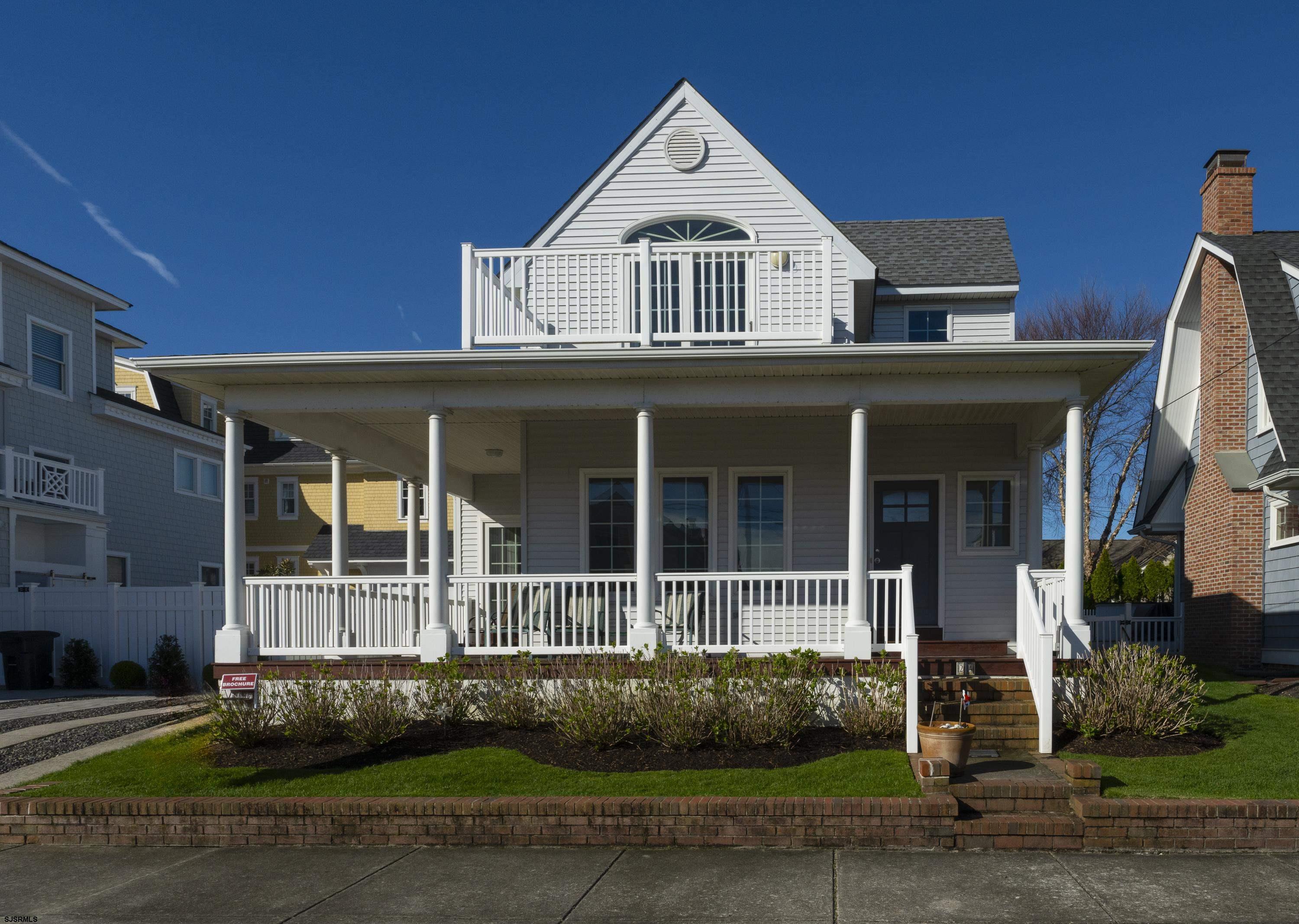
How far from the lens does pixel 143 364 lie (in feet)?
33.8

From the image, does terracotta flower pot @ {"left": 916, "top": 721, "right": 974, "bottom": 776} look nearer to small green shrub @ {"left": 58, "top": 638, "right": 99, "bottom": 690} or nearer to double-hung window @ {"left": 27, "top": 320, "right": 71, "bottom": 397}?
small green shrub @ {"left": 58, "top": 638, "right": 99, "bottom": 690}

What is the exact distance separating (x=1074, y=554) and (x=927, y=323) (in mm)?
6343

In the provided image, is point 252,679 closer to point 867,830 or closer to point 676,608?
point 676,608

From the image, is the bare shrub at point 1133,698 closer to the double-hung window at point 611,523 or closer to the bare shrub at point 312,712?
the double-hung window at point 611,523

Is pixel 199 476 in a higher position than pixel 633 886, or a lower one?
higher

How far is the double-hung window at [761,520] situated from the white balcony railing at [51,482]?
47.0ft

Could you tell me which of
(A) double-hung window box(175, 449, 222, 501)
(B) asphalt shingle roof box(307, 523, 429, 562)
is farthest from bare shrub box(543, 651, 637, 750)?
(A) double-hung window box(175, 449, 222, 501)

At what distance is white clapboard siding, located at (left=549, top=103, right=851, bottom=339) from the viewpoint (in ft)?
47.1

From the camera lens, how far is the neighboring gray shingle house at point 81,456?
19609 mm

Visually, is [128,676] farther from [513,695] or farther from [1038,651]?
[1038,651]

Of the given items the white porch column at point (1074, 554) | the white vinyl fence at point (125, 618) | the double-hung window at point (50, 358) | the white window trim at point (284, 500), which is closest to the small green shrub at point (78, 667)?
the white vinyl fence at point (125, 618)

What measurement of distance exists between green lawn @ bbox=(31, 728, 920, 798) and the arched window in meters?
8.24

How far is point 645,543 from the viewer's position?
10484mm

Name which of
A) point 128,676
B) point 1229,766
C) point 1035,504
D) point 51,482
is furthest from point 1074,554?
point 51,482
